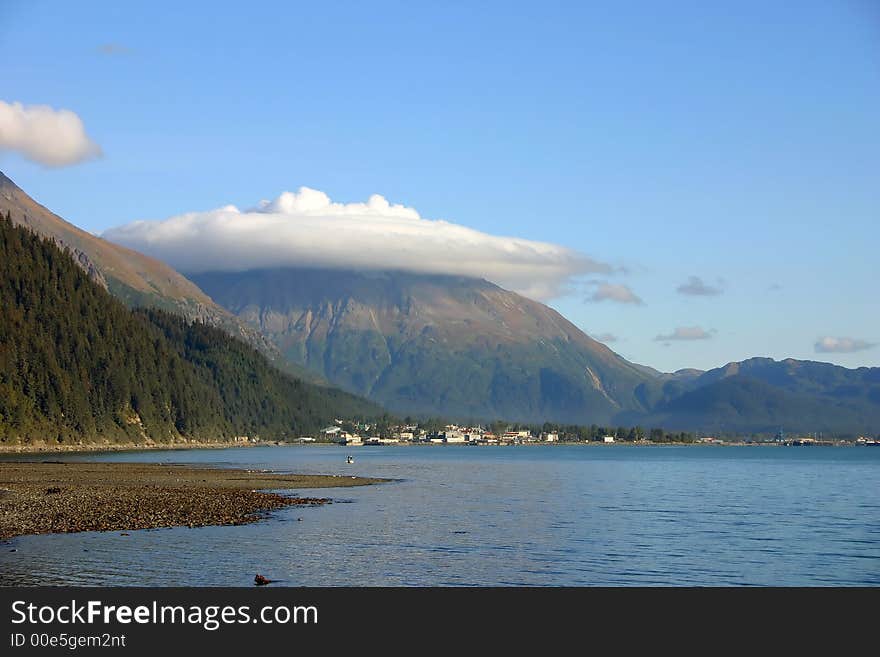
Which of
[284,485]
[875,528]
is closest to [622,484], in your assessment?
[284,485]

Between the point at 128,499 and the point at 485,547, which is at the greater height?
the point at 128,499

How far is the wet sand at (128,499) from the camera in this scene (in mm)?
76688

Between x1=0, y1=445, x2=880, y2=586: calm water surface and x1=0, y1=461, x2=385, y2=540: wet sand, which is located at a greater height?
x1=0, y1=461, x2=385, y2=540: wet sand

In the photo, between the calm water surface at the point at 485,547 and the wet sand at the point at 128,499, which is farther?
the wet sand at the point at 128,499

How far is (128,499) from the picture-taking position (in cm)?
9412

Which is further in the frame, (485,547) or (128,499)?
(128,499)

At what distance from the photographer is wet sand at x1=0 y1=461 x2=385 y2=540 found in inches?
3019

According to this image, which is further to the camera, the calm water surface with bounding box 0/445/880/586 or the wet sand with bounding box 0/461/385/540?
the wet sand with bounding box 0/461/385/540

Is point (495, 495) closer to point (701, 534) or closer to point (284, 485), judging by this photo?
point (284, 485)

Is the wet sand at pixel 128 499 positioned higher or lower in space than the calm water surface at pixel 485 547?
higher
